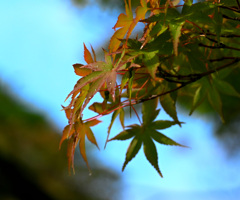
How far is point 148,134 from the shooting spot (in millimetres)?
667

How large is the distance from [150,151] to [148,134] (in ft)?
0.14

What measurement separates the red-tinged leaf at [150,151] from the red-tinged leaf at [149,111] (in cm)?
3

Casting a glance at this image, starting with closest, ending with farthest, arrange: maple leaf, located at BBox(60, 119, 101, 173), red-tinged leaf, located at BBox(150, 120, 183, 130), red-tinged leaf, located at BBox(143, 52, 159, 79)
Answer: red-tinged leaf, located at BBox(143, 52, 159, 79) → maple leaf, located at BBox(60, 119, 101, 173) → red-tinged leaf, located at BBox(150, 120, 183, 130)

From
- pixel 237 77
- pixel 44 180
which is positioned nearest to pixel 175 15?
pixel 237 77

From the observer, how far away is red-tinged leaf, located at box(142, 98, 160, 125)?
629 mm

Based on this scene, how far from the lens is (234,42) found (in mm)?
646

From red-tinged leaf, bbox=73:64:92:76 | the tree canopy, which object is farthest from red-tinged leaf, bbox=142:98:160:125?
red-tinged leaf, bbox=73:64:92:76

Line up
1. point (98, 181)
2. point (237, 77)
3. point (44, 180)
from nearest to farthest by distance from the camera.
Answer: point (237, 77)
point (44, 180)
point (98, 181)

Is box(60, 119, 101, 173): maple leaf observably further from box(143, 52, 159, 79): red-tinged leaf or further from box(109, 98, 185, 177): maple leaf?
box(143, 52, 159, 79): red-tinged leaf

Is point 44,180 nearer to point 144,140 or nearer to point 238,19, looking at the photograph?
point 144,140

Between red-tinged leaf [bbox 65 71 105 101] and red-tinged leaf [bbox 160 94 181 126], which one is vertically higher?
red-tinged leaf [bbox 160 94 181 126]

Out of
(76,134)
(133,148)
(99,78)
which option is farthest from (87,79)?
(133,148)

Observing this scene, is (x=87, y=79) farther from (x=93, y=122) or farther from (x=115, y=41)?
(x=93, y=122)

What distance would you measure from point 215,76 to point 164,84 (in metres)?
0.14
